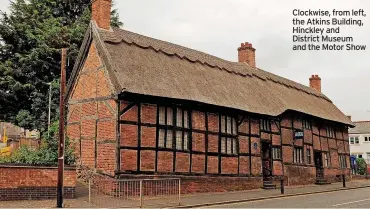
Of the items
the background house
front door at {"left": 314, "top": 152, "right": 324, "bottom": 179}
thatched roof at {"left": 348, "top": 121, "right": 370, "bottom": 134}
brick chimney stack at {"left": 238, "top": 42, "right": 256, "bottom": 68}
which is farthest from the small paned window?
thatched roof at {"left": 348, "top": 121, "right": 370, "bottom": 134}

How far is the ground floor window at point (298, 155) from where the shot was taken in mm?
27078

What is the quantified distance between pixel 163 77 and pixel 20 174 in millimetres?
7857

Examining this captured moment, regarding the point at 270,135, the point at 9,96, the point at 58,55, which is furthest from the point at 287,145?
the point at 9,96

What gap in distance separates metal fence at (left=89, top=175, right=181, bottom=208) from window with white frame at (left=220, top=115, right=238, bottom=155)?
425 centimetres

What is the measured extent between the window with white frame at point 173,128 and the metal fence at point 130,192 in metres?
1.80

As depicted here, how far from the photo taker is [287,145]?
26344 mm

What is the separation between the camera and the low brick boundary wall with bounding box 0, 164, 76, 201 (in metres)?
13.9

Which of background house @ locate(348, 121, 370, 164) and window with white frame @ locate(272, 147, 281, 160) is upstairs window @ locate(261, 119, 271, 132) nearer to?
window with white frame @ locate(272, 147, 281, 160)

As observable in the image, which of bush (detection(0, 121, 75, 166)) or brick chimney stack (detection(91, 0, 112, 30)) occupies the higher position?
brick chimney stack (detection(91, 0, 112, 30))

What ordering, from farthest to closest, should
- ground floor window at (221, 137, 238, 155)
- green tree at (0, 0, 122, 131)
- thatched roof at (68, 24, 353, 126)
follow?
1. green tree at (0, 0, 122, 131)
2. ground floor window at (221, 137, 238, 155)
3. thatched roof at (68, 24, 353, 126)

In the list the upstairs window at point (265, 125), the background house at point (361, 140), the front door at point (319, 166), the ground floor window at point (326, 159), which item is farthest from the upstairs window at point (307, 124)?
the background house at point (361, 140)

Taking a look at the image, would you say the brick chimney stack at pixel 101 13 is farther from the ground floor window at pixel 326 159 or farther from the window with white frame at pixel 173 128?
the ground floor window at pixel 326 159

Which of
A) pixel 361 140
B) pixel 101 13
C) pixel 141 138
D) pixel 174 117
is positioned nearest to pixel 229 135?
pixel 174 117

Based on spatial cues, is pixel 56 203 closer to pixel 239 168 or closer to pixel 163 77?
pixel 163 77
